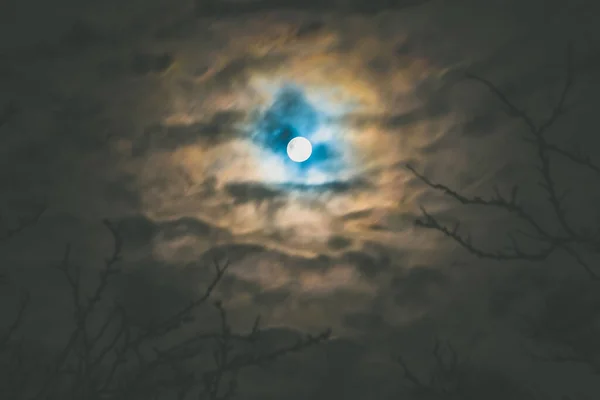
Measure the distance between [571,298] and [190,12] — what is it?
2.70 m

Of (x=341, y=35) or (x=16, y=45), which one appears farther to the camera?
(x=16, y=45)

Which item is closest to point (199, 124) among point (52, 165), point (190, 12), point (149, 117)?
point (149, 117)

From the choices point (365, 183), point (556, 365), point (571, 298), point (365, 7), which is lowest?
point (556, 365)

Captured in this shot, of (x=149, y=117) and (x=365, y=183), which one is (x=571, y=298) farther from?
(x=149, y=117)

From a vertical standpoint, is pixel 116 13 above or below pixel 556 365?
above

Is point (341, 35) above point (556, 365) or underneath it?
above

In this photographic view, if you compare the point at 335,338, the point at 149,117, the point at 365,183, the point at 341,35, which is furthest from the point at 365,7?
the point at 335,338

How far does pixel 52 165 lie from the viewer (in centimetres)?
452

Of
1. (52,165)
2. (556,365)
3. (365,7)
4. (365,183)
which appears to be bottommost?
(556,365)

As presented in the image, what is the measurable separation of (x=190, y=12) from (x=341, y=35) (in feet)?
2.80

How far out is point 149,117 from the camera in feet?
14.4

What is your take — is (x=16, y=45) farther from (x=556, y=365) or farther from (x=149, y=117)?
(x=556, y=365)

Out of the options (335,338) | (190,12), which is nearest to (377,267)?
(335,338)

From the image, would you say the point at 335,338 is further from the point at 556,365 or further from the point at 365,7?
the point at 365,7
